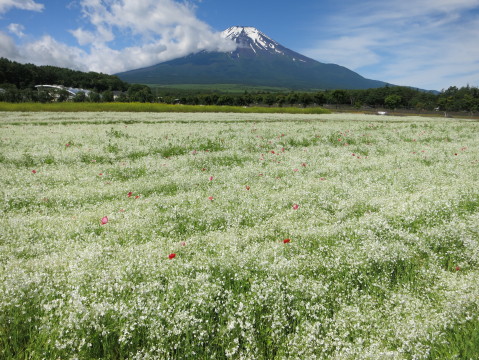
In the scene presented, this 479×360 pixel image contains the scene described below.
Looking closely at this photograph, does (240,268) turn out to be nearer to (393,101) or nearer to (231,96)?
(231,96)

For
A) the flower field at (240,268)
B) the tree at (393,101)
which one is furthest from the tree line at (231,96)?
the flower field at (240,268)

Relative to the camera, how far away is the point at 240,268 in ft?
15.9

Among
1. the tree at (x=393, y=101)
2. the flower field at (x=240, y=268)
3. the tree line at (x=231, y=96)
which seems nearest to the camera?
the flower field at (x=240, y=268)

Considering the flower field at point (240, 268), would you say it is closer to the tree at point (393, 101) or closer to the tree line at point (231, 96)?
the tree line at point (231, 96)

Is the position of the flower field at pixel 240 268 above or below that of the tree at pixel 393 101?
below

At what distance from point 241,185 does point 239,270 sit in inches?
224

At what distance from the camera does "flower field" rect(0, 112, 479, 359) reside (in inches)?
139

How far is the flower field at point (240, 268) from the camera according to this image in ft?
11.6

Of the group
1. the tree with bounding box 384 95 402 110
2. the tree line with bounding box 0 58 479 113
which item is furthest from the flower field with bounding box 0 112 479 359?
the tree with bounding box 384 95 402 110

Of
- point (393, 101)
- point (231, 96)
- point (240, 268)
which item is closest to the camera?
point (240, 268)

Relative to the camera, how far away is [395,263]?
512 centimetres

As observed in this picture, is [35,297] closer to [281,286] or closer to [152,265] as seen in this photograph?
[152,265]

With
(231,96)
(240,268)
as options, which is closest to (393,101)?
(231,96)

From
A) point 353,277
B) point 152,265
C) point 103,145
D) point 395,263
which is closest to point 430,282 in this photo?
point 395,263
